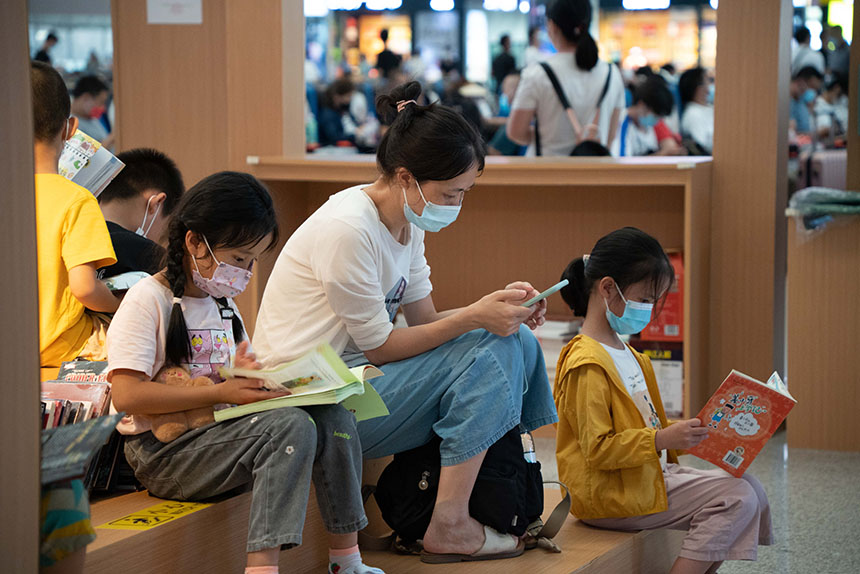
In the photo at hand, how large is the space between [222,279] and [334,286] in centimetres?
24

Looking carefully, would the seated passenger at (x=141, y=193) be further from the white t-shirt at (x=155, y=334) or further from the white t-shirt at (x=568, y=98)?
the white t-shirt at (x=568, y=98)

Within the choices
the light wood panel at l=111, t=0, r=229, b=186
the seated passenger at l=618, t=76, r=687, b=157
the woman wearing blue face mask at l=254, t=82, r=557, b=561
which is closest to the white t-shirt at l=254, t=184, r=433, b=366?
the woman wearing blue face mask at l=254, t=82, r=557, b=561

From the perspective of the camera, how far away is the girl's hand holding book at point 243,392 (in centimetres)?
198

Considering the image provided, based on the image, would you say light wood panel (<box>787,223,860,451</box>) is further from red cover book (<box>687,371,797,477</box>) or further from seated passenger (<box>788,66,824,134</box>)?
seated passenger (<box>788,66,824,134</box>)

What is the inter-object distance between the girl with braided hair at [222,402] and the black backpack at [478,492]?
0.27m

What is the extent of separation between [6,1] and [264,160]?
2861 millimetres

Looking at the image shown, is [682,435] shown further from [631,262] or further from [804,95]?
[804,95]

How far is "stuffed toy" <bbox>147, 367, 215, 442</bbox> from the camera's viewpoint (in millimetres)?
2062

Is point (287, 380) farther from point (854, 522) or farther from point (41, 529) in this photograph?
point (854, 522)

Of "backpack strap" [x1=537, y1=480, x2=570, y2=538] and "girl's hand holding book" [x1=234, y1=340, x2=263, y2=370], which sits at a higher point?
"girl's hand holding book" [x1=234, y1=340, x2=263, y2=370]

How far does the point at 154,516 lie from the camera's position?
2000 mm

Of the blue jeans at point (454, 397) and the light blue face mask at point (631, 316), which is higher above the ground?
the light blue face mask at point (631, 316)

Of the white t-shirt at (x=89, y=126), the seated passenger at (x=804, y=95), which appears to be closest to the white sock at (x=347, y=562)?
the white t-shirt at (x=89, y=126)

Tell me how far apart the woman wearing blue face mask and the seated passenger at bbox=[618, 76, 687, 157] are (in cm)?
404
